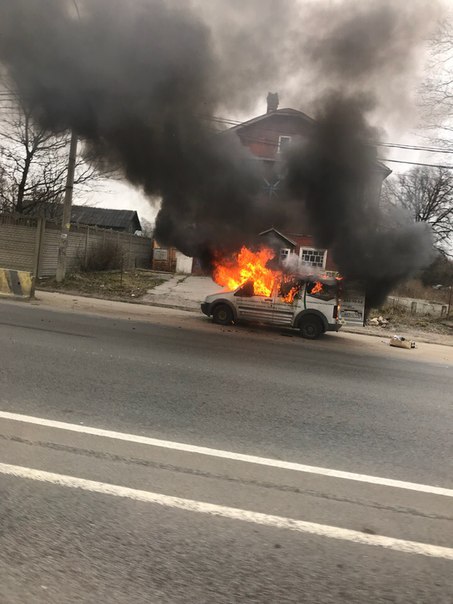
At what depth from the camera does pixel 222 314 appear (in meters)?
12.3

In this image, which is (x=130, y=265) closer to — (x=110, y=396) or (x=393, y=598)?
(x=110, y=396)

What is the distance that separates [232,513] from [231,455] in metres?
0.88

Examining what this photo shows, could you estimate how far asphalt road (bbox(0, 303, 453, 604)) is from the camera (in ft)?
7.71

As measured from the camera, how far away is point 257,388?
607 cm

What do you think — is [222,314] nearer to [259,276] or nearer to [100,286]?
[259,276]

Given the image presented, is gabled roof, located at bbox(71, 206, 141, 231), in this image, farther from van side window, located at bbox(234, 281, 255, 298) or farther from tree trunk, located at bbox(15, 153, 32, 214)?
van side window, located at bbox(234, 281, 255, 298)

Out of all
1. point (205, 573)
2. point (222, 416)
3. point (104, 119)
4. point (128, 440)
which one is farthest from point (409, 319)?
point (205, 573)

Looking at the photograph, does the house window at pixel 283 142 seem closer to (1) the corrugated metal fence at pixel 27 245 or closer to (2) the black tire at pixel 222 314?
(2) the black tire at pixel 222 314

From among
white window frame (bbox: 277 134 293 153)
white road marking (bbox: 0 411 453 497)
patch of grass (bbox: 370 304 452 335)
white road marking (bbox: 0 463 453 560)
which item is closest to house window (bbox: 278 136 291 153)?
white window frame (bbox: 277 134 293 153)

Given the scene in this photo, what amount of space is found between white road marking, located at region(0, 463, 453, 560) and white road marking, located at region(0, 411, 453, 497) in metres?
0.74

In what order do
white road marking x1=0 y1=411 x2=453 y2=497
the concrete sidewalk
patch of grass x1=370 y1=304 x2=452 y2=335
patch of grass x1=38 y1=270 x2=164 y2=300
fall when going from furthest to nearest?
patch of grass x1=38 y1=270 x2=164 y2=300 → the concrete sidewalk → patch of grass x1=370 y1=304 x2=452 y2=335 → white road marking x1=0 y1=411 x2=453 y2=497

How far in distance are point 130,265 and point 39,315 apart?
15.7m

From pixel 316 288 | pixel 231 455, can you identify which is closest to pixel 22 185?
pixel 316 288

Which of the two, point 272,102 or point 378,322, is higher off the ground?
point 272,102
